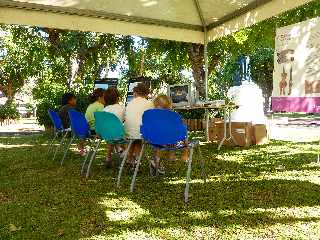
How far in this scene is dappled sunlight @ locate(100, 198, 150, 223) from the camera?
12.6 ft

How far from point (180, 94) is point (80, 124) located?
280 cm

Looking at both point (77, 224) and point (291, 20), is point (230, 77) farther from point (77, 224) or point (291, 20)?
point (77, 224)

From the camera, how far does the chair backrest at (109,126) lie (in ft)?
18.0

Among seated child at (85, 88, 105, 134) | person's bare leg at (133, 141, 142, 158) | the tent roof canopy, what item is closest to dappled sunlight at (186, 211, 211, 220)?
person's bare leg at (133, 141, 142, 158)

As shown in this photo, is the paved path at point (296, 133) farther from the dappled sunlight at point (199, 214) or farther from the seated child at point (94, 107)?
the dappled sunlight at point (199, 214)

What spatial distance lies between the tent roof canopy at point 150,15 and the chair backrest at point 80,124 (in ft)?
7.01

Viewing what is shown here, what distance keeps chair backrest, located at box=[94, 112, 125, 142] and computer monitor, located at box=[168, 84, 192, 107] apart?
3.04 meters

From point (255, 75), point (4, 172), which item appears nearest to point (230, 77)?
point (255, 75)

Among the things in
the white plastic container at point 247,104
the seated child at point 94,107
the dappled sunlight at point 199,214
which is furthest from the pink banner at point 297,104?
the white plastic container at point 247,104

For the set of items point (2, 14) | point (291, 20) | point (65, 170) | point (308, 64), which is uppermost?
point (291, 20)

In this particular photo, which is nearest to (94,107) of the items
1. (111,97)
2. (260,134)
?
(111,97)

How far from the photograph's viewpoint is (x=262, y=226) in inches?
137

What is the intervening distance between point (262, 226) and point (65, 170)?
4.07m

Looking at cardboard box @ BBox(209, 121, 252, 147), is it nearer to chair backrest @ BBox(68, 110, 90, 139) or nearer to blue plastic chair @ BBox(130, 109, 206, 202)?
chair backrest @ BBox(68, 110, 90, 139)
